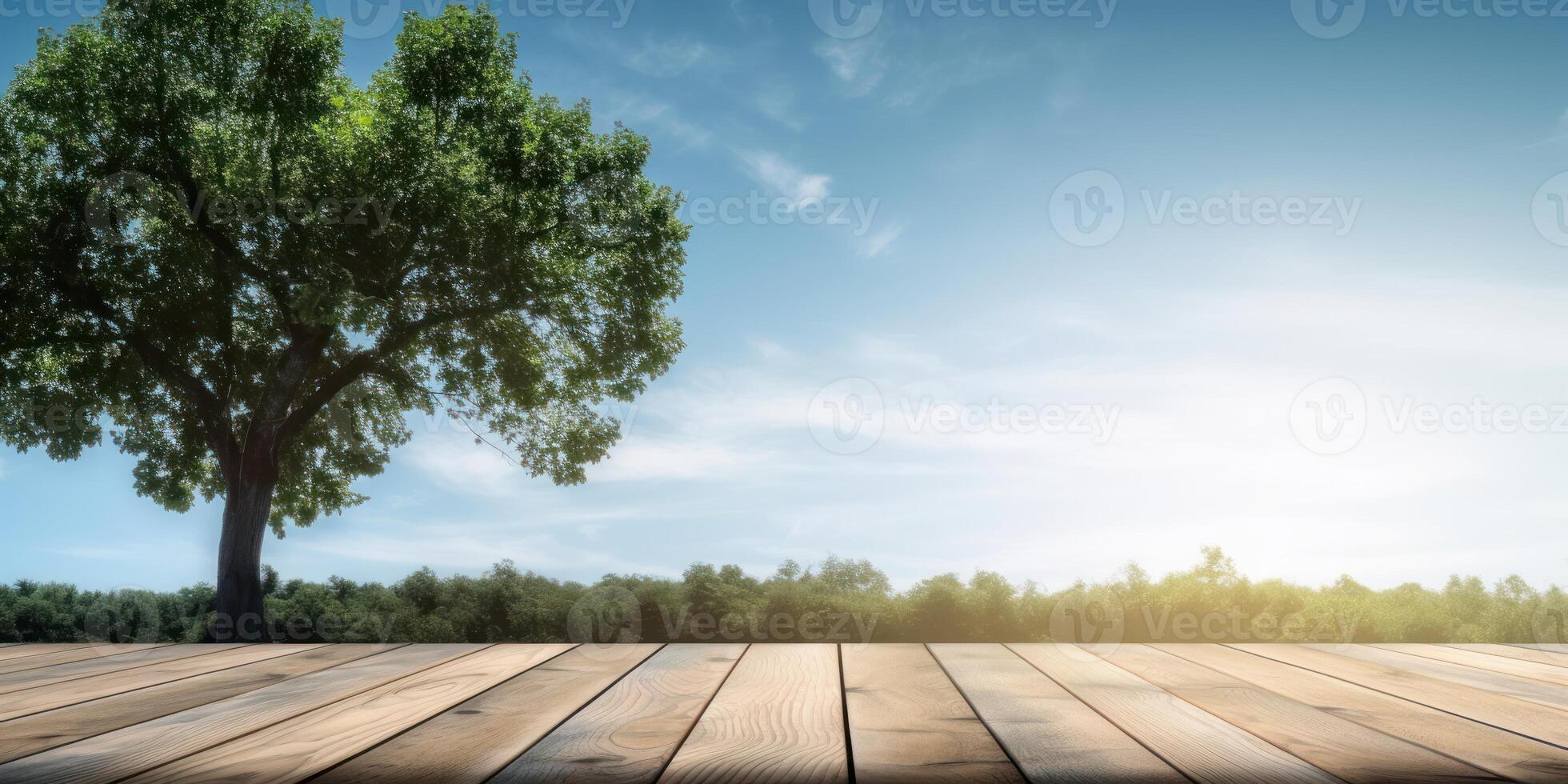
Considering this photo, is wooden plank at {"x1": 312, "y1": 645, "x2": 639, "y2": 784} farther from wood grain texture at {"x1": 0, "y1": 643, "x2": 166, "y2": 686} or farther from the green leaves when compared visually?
the green leaves

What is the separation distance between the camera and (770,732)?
243 centimetres

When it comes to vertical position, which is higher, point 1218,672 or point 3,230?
point 3,230

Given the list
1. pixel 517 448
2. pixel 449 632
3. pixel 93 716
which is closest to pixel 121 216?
pixel 517 448

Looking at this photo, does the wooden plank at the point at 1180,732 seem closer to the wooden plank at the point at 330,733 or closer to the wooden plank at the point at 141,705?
the wooden plank at the point at 330,733

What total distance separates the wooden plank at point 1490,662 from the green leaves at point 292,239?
12004 mm

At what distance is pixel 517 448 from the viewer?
15.3 meters

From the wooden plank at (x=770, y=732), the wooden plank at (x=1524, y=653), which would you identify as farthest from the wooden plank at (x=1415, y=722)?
the wooden plank at (x=770, y=732)

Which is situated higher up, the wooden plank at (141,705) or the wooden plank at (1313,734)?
the wooden plank at (141,705)

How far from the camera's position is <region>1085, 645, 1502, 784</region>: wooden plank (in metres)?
2.12

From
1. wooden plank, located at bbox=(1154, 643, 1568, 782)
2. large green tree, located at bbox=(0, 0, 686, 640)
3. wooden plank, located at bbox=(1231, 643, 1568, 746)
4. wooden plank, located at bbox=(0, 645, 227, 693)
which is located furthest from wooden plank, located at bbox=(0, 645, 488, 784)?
large green tree, located at bbox=(0, 0, 686, 640)

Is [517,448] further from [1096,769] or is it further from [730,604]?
[1096,769]

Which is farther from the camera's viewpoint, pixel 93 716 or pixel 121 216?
pixel 121 216

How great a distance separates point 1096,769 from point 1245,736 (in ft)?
2.43

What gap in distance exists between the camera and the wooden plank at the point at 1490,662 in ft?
12.8
